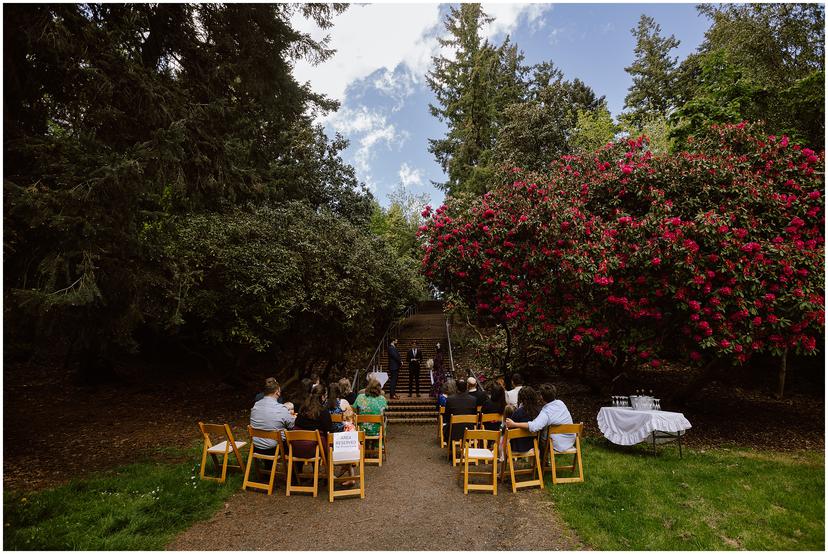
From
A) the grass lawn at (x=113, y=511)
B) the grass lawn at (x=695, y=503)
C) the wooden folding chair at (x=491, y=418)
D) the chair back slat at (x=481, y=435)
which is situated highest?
the chair back slat at (x=481, y=435)

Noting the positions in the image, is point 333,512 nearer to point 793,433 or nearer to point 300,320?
point 300,320

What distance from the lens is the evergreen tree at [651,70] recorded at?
31.2 metres

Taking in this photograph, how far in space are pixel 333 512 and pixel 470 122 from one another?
25377 mm

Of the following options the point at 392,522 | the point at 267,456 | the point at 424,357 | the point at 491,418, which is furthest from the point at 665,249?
the point at 424,357

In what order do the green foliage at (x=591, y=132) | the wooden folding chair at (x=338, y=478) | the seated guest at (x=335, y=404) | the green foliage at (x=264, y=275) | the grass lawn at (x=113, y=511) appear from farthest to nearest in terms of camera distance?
the green foliage at (x=591, y=132) < the green foliage at (x=264, y=275) < the seated guest at (x=335, y=404) < the wooden folding chair at (x=338, y=478) < the grass lawn at (x=113, y=511)

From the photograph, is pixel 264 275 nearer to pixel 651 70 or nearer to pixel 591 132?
pixel 591 132

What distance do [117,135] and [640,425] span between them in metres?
9.84

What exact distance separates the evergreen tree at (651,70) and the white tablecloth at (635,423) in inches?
1141

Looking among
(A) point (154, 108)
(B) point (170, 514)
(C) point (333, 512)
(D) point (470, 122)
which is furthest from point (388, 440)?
(D) point (470, 122)

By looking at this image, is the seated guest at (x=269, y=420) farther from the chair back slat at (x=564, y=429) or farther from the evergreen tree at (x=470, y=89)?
the evergreen tree at (x=470, y=89)

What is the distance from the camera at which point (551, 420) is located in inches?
236

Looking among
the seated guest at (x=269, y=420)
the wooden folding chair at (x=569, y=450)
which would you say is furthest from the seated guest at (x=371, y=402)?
the wooden folding chair at (x=569, y=450)

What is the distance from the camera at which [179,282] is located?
338 inches

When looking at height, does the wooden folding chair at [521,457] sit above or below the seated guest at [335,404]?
below
